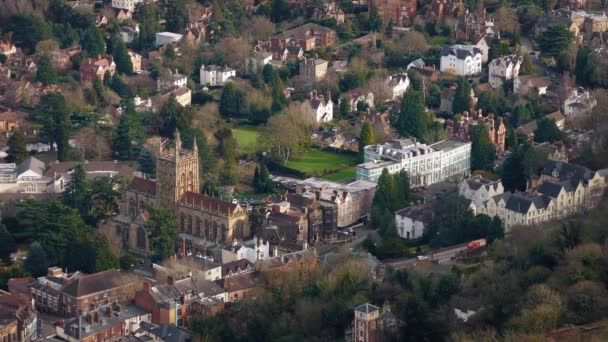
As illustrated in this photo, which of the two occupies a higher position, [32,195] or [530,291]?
[530,291]

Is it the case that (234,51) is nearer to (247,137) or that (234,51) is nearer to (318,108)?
(318,108)

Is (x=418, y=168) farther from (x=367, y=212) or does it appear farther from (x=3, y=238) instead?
(x=3, y=238)

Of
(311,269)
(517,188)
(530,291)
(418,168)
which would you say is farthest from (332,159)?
(530,291)

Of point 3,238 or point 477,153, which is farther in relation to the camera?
point 477,153

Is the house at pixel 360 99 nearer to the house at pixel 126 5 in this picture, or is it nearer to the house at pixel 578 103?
the house at pixel 578 103

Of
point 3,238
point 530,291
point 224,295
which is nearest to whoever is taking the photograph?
point 530,291

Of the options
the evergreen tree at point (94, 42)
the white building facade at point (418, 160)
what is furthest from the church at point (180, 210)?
the evergreen tree at point (94, 42)

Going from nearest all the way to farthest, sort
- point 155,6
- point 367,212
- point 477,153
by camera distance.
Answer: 1. point 367,212
2. point 477,153
3. point 155,6
